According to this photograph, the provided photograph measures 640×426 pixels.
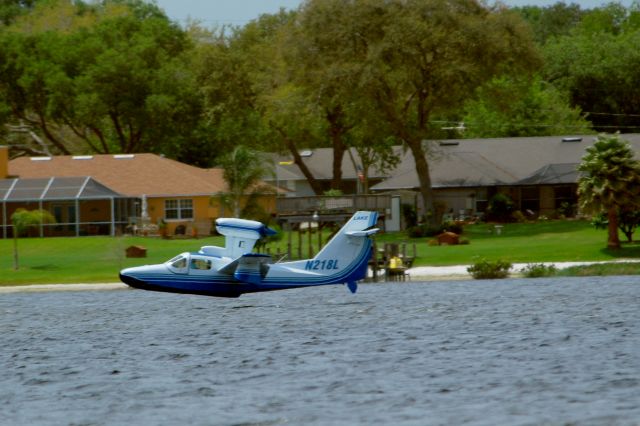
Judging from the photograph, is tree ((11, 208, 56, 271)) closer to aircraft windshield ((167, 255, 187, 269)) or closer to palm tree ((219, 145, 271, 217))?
palm tree ((219, 145, 271, 217))

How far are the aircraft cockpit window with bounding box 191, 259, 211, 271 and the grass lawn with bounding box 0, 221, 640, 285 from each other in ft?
58.9

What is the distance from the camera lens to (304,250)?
85375 millimetres

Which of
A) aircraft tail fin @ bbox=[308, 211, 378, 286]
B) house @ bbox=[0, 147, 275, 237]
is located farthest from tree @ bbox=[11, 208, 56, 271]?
aircraft tail fin @ bbox=[308, 211, 378, 286]

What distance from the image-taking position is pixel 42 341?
46.9m

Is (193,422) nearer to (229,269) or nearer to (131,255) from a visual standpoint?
(229,269)

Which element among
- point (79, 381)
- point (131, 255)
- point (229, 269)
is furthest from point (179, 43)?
point (79, 381)

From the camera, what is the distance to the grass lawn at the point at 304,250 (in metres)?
76.8

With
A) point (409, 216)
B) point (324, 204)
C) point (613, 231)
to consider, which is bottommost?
point (613, 231)

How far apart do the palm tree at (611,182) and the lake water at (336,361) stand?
16050 millimetres

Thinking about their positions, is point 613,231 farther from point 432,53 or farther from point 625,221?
point 432,53

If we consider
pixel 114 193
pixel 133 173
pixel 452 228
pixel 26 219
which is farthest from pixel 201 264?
pixel 133 173

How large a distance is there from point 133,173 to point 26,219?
16881mm

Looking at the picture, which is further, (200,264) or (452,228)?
(452,228)

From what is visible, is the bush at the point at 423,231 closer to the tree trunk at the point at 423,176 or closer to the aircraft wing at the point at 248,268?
the tree trunk at the point at 423,176
